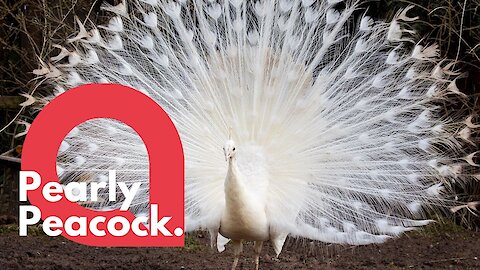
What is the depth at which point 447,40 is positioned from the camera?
649 centimetres

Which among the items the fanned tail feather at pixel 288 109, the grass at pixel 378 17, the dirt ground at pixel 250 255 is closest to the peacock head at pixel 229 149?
the fanned tail feather at pixel 288 109

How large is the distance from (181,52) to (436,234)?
2.89 m

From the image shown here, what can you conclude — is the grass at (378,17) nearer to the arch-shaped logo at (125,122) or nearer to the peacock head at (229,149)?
the arch-shaped logo at (125,122)

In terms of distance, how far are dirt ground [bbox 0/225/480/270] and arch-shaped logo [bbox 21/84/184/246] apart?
1.51 feet

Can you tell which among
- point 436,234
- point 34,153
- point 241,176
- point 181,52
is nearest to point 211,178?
point 241,176

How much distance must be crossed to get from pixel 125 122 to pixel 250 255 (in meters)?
1.77

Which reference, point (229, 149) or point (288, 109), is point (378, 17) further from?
point (229, 149)

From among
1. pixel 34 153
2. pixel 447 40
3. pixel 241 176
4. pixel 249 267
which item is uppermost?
pixel 447 40

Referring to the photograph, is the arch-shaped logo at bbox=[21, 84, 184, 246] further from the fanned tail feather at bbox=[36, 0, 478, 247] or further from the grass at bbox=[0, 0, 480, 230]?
the grass at bbox=[0, 0, 480, 230]

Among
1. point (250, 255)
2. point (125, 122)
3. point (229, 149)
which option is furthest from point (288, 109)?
point (250, 255)

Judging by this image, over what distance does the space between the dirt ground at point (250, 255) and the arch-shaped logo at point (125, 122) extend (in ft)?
1.51

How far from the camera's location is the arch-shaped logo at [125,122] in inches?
183

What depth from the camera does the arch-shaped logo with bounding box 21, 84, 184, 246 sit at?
4656 mm

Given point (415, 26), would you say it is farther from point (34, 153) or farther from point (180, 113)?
point (34, 153)
